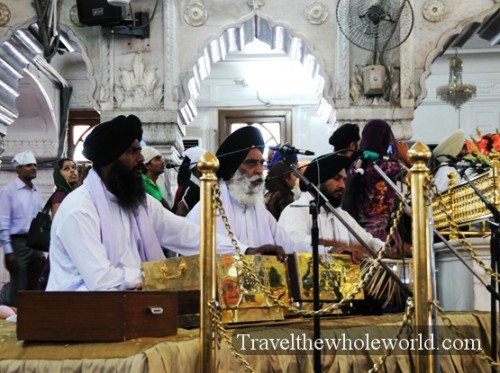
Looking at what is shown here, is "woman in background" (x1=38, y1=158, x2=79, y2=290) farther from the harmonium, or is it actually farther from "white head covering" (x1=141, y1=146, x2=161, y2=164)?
the harmonium

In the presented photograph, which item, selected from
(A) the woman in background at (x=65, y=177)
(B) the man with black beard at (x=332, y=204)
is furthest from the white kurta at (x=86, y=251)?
(A) the woman in background at (x=65, y=177)

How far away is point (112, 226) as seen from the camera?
4.56 metres

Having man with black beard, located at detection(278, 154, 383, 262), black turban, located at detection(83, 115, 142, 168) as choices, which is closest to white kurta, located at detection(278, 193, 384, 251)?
man with black beard, located at detection(278, 154, 383, 262)

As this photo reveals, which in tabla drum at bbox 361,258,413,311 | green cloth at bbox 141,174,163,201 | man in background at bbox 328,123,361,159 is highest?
man in background at bbox 328,123,361,159

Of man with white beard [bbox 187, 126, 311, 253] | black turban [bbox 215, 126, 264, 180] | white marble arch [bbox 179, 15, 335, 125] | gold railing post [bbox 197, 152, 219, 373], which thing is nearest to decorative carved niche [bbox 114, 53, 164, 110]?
→ white marble arch [bbox 179, 15, 335, 125]

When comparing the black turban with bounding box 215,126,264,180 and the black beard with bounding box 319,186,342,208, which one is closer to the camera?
the black turban with bounding box 215,126,264,180

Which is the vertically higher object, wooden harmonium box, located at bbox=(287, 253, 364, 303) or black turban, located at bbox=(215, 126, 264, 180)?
black turban, located at bbox=(215, 126, 264, 180)

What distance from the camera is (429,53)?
29.9 feet

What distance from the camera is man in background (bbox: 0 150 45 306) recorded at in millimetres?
8297

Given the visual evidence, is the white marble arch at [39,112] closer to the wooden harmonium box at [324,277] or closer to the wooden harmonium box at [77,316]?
the wooden harmonium box at [324,277]

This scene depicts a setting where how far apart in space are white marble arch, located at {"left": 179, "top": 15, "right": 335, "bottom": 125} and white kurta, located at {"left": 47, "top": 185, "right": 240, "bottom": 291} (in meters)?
4.75

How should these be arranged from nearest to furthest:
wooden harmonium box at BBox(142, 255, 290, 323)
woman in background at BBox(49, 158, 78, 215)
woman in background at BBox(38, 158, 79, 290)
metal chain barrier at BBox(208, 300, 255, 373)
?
metal chain barrier at BBox(208, 300, 255, 373) < wooden harmonium box at BBox(142, 255, 290, 323) < woman in background at BBox(38, 158, 79, 290) < woman in background at BBox(49, 158, 78, 215)

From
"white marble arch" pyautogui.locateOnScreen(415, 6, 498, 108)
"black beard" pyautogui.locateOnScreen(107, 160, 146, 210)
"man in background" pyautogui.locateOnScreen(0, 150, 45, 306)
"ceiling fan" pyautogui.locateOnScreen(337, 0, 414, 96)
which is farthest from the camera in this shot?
"white marble arch" pyautogui.locateOnScreen(415, 6, 498, 108)

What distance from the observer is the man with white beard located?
5.58 metres
